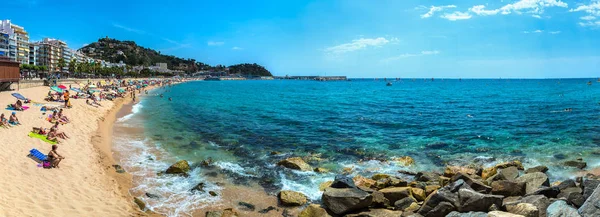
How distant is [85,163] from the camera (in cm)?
1566

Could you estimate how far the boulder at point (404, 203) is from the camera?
11.4 meters

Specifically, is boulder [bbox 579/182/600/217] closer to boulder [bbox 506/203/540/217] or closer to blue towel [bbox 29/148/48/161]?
boulder [bbox 506/203/540/217]

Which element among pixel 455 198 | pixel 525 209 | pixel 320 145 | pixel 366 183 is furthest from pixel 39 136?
pixel 525 209

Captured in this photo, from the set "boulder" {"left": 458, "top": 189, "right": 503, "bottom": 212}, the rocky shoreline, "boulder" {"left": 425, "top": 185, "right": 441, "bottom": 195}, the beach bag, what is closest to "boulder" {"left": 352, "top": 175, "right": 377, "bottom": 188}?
the rocky shoreline

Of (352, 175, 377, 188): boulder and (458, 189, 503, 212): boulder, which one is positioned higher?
(458, 189, 503, 212): boulder

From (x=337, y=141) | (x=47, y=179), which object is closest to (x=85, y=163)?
(x=47, y=179)

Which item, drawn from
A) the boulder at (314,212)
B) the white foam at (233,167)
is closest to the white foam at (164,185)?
the white foam at (233,167)

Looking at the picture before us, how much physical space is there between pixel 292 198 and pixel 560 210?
25.7 feet

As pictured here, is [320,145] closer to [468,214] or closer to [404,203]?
[404,203]

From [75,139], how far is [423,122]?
93.1ft

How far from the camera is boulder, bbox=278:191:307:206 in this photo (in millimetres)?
12258

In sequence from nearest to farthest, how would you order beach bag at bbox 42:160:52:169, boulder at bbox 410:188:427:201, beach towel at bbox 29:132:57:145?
boulder at bbox 410:188:427:201, beach bag at bbox 42:160:52:169, beach towel at bbox 29:132:57:145

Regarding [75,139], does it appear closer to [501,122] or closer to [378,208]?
[378,208]

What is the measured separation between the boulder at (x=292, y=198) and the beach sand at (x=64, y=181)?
15.7 feet
